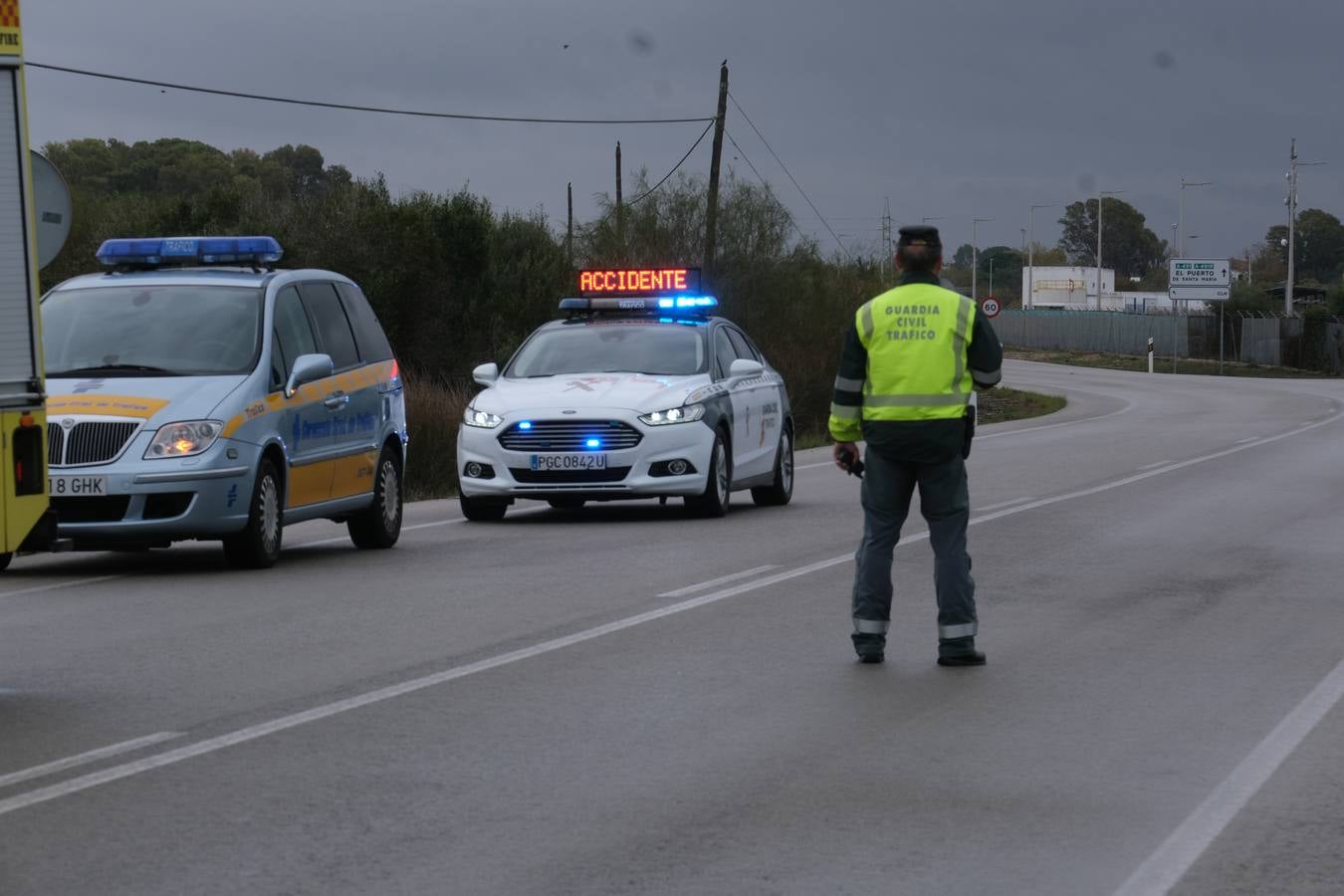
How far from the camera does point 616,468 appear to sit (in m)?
16.7

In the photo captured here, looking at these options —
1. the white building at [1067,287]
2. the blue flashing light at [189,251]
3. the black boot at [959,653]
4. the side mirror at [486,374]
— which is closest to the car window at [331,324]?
the blue flashing light at [189,251]

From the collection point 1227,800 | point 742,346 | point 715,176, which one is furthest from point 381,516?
point 715,176

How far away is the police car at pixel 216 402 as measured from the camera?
12320 mm

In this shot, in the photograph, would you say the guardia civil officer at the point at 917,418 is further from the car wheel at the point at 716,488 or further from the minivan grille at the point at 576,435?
the car wheel at the point at 716,488

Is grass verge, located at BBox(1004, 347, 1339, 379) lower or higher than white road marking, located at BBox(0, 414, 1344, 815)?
lower

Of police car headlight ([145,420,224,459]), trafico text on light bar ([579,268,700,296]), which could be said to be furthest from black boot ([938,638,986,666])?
trafico text on light bar ([579,268,700,296])

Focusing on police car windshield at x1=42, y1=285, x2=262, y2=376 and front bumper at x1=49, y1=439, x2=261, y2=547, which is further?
police car windshield at x1=42, y1=285, x2=262, y2=376

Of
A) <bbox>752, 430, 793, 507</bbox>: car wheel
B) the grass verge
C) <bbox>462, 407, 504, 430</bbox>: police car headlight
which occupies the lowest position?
the grass verge

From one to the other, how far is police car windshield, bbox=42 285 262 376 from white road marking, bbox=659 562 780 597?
3.11 meters

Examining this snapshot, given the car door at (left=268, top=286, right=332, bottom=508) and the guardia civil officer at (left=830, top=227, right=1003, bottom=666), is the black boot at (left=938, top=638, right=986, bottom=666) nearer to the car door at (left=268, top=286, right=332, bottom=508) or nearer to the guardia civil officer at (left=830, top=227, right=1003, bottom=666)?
the guardia civil officer at (left=830, top=227, right=1003, bottom=666)

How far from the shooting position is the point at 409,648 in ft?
32.0

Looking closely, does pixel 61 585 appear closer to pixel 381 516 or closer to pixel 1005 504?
pixel 381 516

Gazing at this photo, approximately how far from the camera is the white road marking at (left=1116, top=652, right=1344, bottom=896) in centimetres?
565

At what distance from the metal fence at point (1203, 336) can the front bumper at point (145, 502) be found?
7388 cm
